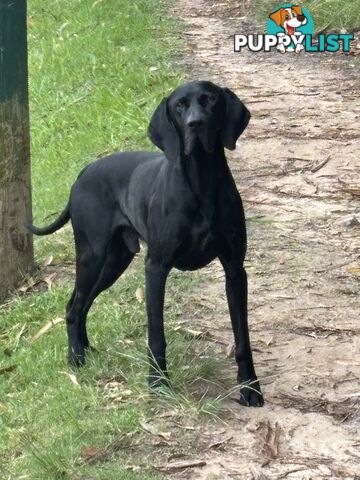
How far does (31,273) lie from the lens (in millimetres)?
8781

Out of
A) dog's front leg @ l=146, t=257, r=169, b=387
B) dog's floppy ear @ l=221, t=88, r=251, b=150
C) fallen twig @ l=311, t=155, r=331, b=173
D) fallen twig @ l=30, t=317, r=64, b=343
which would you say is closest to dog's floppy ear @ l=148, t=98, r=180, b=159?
dog's floppy ear @ l=221, t=88, r=251, b=150

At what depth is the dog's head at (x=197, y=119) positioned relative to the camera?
5523 millimetres

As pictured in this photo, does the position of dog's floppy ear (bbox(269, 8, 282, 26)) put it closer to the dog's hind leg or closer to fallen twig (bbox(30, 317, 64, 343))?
fallen twig (bbox(30, 317, 64, 343))

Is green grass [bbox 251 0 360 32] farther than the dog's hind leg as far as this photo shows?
Yes

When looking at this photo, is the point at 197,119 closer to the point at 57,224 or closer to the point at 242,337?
the point at 242,337

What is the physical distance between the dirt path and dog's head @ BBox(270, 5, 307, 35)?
385 mm

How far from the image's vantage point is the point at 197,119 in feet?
17.9

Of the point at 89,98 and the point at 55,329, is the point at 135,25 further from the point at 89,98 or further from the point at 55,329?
the point at 55,329

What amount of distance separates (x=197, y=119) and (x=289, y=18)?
8.51 metres

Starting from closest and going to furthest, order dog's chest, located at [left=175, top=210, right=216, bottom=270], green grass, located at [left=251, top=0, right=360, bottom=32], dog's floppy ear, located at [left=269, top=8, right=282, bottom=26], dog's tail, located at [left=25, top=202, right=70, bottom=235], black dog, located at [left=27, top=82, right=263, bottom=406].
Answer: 1. black dog, located at [left=27, top=82, right=263, bottom=406]
2. dog's chest, located at [left=175, top=210, right=216, bottom=270]
3. dog's tail, located at [left=25, top=202, right=70, bottom=235]
4. green grass, located at [left=251, top=0, right=360, bottom=32]
5. dog's floppy ear, located at [left=269, top=8, right=282, bottom=26]

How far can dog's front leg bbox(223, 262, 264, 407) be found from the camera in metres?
5.91

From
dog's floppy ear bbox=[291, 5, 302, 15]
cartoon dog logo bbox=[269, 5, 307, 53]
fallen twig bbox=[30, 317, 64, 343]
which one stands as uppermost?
dog's floppy ear bbox=[291, 5, 302, 15]

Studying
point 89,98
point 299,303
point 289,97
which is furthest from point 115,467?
point 89,98

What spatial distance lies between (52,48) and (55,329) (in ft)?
24.4
